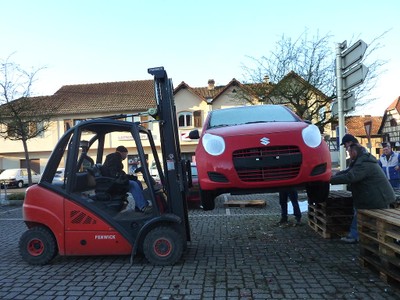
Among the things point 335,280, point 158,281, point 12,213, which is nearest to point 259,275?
point 335,280

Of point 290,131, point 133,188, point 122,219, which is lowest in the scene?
point 122,219

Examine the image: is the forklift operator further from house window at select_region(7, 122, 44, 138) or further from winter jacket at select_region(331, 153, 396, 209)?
house window at select_region(7, 122, 44, 138)

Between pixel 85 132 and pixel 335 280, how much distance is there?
419 centimetres

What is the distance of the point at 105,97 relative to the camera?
37.1 meters

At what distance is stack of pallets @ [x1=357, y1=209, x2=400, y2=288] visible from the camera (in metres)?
4.53

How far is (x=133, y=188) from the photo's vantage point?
240 inches

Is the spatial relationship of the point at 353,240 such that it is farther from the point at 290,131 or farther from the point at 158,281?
the point at 158,281

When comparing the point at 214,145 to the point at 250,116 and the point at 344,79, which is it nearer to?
the point at 250,116

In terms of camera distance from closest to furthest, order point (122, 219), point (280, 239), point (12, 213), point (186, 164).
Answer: point (122, 219), point (186, 164), point (280, 239), point (12, 213)

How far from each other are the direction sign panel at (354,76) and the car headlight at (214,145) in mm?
3983

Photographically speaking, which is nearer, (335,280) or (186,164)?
(335,280)

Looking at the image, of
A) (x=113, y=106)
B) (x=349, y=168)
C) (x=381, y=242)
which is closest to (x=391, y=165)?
(x=349, y=168)

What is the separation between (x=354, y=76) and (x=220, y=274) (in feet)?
16.7

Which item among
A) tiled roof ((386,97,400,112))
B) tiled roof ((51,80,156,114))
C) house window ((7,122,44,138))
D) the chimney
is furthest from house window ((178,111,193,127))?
tiled roof ((386,97,400,112))
